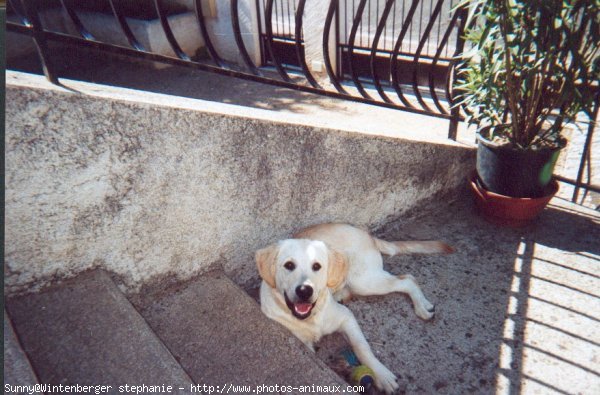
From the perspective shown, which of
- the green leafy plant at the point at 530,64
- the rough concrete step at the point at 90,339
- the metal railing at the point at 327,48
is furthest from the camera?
the green leafy plant at the point at 530,64

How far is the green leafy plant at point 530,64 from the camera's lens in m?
2.63

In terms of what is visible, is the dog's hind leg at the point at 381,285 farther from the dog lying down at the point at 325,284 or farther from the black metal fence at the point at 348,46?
the black metal fence at the point at 348,46

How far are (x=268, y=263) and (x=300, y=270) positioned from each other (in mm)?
192

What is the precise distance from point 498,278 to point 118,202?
2459mm

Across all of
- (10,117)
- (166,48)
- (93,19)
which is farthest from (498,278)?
(93,19)

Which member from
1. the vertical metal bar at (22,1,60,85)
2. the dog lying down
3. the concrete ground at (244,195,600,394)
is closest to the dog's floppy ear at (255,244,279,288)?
the dog lying down

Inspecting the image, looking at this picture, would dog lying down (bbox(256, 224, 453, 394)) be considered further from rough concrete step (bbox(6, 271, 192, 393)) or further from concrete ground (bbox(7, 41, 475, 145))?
concrete ground (bbox(7, 41, 475, 145))

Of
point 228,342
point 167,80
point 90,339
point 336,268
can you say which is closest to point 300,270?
point 336,268

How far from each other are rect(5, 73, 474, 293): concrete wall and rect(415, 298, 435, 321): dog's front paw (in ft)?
2.65

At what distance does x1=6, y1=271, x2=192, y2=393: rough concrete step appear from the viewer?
1.66 meters

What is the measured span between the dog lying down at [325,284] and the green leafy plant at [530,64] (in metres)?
1.41

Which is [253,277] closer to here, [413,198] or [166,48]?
[413,198]

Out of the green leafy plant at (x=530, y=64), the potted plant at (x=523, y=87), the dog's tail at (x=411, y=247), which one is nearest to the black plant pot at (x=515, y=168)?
the potted plant at (x=523, y=87)

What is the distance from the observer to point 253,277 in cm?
290
